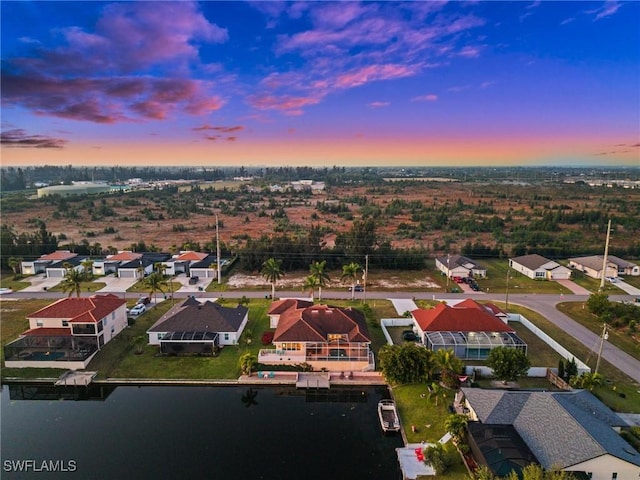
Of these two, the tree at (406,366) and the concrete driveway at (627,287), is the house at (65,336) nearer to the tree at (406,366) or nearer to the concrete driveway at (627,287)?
the tree at (406,366)

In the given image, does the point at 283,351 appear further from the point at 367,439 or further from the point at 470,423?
the point at 470,423

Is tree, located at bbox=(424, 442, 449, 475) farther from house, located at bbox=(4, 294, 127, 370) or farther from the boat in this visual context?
house, located at bbox=(4, 294, 127, 370)

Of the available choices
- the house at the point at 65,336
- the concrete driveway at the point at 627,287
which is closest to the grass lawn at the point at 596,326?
the concrete driveway at the point at 627,287

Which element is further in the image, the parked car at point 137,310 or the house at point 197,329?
the parked car at point 137,310

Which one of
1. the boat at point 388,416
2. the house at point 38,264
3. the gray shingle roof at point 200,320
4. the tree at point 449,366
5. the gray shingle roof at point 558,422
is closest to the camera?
the gray shingle roof at point 558,422

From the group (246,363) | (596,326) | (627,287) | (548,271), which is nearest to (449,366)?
(246,363)

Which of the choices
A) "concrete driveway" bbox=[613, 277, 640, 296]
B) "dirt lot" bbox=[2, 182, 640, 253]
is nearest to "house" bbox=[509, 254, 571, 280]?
"concrete driveway" bbox=[613, 277, 640, 296]
